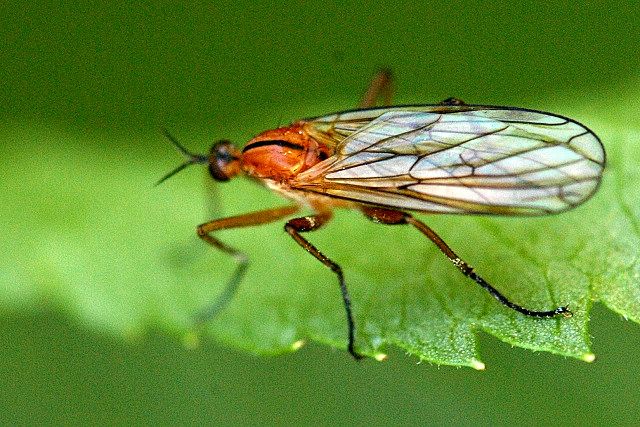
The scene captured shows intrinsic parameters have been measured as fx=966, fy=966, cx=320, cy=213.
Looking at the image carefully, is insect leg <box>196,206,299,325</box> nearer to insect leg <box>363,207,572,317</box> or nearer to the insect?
the insect

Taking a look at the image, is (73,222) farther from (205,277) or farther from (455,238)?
(455,238)

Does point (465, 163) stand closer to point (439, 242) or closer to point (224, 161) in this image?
point (439, 242)

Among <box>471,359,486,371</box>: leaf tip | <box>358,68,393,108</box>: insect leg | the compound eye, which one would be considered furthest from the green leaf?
<box>358,68,393,108</box>: insect leg

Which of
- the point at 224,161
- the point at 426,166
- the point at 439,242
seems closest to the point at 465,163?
the point at 426,166

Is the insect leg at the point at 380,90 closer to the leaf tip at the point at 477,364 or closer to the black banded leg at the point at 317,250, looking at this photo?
the black banded leg at the point at 317,250

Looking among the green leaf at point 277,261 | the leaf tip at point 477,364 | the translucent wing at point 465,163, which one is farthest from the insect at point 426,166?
the leaf tip at point 477,364
